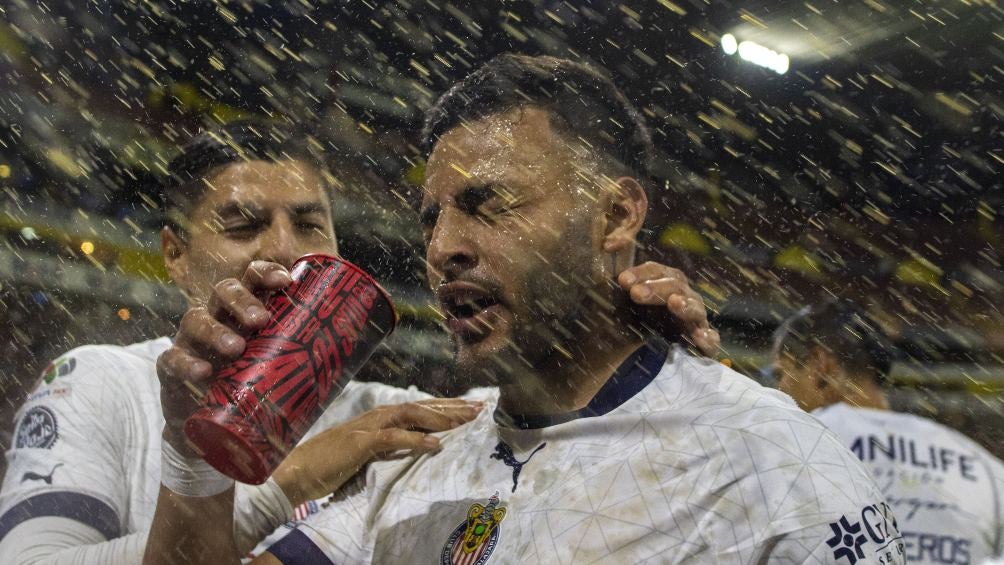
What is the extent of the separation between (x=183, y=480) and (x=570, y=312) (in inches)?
34.4

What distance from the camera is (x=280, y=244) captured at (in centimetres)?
247

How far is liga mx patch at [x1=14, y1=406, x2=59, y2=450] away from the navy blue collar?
1.43 m

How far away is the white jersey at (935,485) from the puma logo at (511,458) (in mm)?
1847

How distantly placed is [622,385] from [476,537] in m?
0.44

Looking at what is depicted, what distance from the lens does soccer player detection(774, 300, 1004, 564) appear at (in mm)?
3047

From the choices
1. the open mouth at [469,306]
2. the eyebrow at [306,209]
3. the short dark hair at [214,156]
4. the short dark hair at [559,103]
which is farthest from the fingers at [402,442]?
the short dark hair at [214,156]

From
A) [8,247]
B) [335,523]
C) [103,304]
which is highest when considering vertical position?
[335,523]

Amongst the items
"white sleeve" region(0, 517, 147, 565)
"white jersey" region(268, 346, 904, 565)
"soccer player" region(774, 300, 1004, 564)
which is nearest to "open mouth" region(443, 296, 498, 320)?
"white jersey" region(268, 346, 904, 565)

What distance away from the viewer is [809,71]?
21.5 ft

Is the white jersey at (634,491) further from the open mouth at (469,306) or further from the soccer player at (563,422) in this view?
the open mouth at (469,306)

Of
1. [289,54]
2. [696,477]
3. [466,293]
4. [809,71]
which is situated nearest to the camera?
[696,477]

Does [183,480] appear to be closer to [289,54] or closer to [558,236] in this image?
[558,236]

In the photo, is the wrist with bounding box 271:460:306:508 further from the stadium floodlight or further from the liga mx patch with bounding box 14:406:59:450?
the stadium floodlight

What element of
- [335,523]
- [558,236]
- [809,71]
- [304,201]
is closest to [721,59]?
[809,71]
